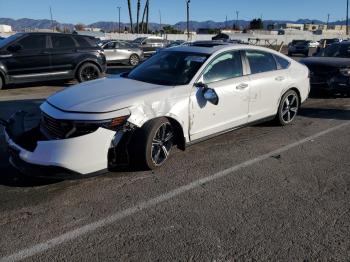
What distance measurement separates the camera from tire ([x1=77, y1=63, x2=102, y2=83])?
12312 millimetres

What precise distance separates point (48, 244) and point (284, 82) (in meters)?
4.93

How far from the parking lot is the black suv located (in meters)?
5.99

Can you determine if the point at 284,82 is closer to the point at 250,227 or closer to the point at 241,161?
the point at 241,161

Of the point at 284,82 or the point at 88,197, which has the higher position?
the point at 284,82

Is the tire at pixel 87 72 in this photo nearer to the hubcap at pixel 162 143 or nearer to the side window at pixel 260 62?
the side window at pixel 260 62

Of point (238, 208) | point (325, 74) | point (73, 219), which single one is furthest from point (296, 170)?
point (325, 74)

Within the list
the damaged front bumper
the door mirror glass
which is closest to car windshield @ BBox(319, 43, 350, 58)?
the door mirror glass

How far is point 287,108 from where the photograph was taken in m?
7.26

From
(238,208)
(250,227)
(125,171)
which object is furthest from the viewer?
(125,171)

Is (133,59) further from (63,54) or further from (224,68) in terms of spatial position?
(224,68)

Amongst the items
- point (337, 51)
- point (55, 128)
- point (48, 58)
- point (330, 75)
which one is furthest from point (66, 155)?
point (337, 51)

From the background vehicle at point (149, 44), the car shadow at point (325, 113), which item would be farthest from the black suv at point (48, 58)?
the background vehicle at point (149, 44)

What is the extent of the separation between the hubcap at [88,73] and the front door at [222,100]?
24.1ft

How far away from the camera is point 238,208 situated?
13.1ft
